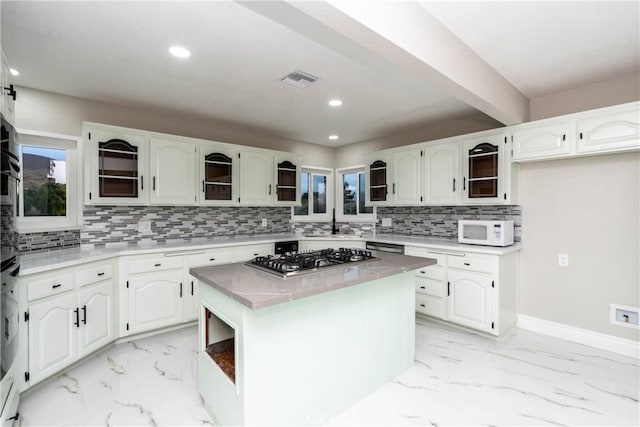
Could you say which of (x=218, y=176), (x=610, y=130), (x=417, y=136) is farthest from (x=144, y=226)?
(x=610, y=130)

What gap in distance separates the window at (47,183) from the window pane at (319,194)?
10.4 ft

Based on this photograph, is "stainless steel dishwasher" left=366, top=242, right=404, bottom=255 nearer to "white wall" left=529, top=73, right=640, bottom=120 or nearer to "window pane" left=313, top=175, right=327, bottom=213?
"window pane" left=313, top=175, right=327, bottom=213

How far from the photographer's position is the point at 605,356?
2.60 meters

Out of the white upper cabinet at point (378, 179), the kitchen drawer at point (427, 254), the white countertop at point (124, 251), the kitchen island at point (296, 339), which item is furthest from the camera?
the white upper cabinet at point (378, 179)

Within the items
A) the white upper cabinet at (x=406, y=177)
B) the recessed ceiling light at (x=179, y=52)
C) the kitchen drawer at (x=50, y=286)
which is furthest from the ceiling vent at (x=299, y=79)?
the kitchen drawer at (x=50, y=286)

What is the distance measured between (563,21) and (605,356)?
8.87 ft

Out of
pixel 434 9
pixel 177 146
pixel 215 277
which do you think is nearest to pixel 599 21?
pixel 434 9

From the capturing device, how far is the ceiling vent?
2451mm

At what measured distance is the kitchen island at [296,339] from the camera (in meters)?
1.48

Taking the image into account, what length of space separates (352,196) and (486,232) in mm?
2358

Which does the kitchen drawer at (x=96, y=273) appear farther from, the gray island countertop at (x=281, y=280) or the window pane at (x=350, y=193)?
the window pane at (x=350, y=193)

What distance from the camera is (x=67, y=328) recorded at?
2256 mm

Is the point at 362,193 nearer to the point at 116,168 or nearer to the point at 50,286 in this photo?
the point at 116,168

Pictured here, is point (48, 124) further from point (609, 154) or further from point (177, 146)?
point (609, 154)
